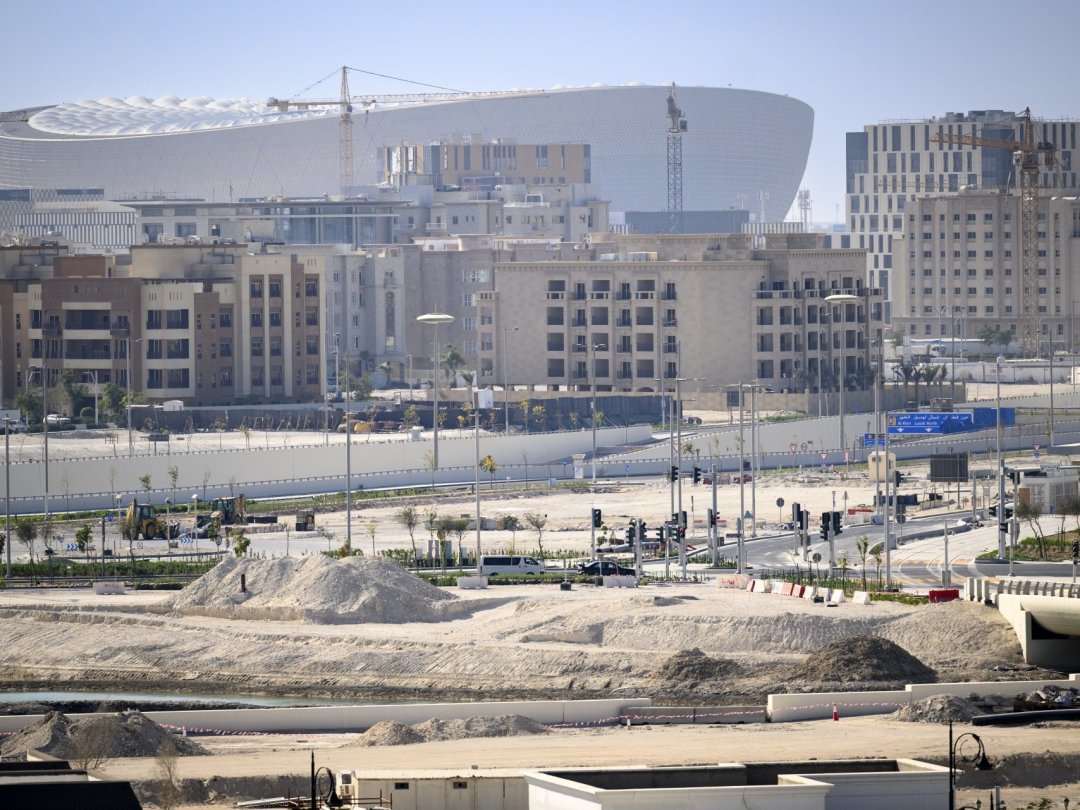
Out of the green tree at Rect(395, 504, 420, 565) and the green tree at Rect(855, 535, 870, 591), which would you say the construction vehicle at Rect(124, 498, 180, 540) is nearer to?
the green tree at Rect(395, 504, 420, 565)

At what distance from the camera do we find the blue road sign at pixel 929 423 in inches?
5030

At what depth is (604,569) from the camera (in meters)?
78.1

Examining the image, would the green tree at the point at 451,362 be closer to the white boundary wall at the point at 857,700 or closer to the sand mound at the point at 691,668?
the sand mound at the point at 691,668

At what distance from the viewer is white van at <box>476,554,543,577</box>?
7881 cm

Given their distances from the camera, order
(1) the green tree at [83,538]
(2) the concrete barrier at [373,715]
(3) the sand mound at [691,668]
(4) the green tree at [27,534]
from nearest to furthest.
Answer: (2) the concrete barrier at [373,715] → (3) the sand mound at [691,668] → (1) the green tree at [83,538] → (4) the green tree at [27,534]

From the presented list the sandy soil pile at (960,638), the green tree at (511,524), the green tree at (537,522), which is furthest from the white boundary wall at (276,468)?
the sandy soil pile at (960,638)

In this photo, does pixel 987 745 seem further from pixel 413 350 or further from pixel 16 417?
pixel 413 350

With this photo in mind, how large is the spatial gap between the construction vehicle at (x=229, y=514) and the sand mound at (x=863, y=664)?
37789 mm

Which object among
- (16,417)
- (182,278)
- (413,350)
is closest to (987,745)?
(16,417)

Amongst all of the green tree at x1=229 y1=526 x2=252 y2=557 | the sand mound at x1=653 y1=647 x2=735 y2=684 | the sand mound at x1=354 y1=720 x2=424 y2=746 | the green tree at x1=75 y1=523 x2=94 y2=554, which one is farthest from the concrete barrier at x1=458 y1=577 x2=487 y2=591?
the sand mound at x1=354 y1=720 x2=424 y2=746

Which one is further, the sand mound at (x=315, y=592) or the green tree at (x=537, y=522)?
the green tree at (x=537, y=522)

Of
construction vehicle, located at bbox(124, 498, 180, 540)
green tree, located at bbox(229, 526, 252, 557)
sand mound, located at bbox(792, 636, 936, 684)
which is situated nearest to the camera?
sand mound, located at bbox(792, 636, 936, 684)

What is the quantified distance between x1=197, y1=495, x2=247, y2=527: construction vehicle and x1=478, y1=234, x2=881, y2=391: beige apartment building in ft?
177

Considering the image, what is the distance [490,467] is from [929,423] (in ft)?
96.0
